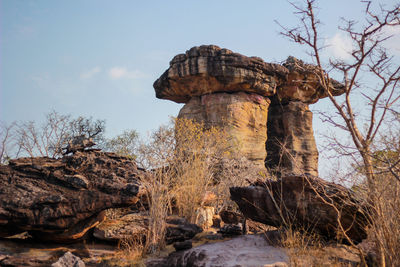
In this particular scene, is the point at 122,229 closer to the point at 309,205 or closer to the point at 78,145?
the point at 78,145

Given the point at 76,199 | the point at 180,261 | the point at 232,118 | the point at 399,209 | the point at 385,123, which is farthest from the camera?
the point at 232,118

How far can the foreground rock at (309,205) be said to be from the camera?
4.71 metres

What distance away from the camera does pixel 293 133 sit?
21.2m

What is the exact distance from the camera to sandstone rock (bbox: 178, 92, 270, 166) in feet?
59.7

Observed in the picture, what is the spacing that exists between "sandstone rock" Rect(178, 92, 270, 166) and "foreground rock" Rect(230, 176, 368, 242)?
39.9 ft

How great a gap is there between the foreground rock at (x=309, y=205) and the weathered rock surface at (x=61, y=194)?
8.02 feet

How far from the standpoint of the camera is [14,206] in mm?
5129

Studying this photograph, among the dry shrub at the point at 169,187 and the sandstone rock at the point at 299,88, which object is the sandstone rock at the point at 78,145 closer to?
the dry shrub at the point at 169,187

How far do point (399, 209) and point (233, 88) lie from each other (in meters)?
15.3

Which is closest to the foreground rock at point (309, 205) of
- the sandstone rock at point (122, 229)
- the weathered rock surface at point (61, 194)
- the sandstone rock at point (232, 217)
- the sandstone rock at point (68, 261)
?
the sandstone rock at point (232, 217)

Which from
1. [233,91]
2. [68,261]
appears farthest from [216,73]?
[68,261]

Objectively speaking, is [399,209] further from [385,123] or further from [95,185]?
[95,185]

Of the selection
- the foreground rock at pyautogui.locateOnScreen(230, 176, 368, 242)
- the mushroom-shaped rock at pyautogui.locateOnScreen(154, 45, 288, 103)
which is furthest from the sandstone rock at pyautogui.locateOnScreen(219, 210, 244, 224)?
the mushroom-shaped rock at pyautogui.locateOnScreen(154, 45, 288, 103)

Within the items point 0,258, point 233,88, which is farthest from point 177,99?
point 0,258
